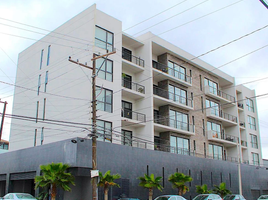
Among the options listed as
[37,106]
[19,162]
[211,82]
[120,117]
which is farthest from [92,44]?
[211,82]

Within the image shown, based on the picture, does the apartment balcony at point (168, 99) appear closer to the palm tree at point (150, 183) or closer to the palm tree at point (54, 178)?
the palm tree at point (150, 183)

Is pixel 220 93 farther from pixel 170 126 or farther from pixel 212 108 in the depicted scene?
pixel 170 126

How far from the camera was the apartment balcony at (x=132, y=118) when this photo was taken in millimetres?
30069

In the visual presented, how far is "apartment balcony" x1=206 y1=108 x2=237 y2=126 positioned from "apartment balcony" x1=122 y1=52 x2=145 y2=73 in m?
12.9

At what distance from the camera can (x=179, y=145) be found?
117 ft

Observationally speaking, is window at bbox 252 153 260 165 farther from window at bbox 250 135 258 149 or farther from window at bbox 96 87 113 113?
window at bbox 96 87 113 113

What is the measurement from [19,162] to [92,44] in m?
12.1

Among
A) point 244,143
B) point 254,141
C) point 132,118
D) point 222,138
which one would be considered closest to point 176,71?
point 132,118

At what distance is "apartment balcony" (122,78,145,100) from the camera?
31516mm

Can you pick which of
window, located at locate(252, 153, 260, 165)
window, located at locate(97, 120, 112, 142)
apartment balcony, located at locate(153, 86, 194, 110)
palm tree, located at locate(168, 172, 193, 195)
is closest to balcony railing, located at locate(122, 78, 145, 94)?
apartment balcony, located at locate(153, 86, 194, 110)

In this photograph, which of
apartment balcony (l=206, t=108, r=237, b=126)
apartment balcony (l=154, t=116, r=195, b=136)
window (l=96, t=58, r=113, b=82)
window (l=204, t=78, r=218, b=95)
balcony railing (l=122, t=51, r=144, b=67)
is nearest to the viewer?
window (l=96, t=58, r=113, b=82)

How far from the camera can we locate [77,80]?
28234mm

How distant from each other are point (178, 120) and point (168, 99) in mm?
3169

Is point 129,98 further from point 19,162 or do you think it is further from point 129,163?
point 19,162
